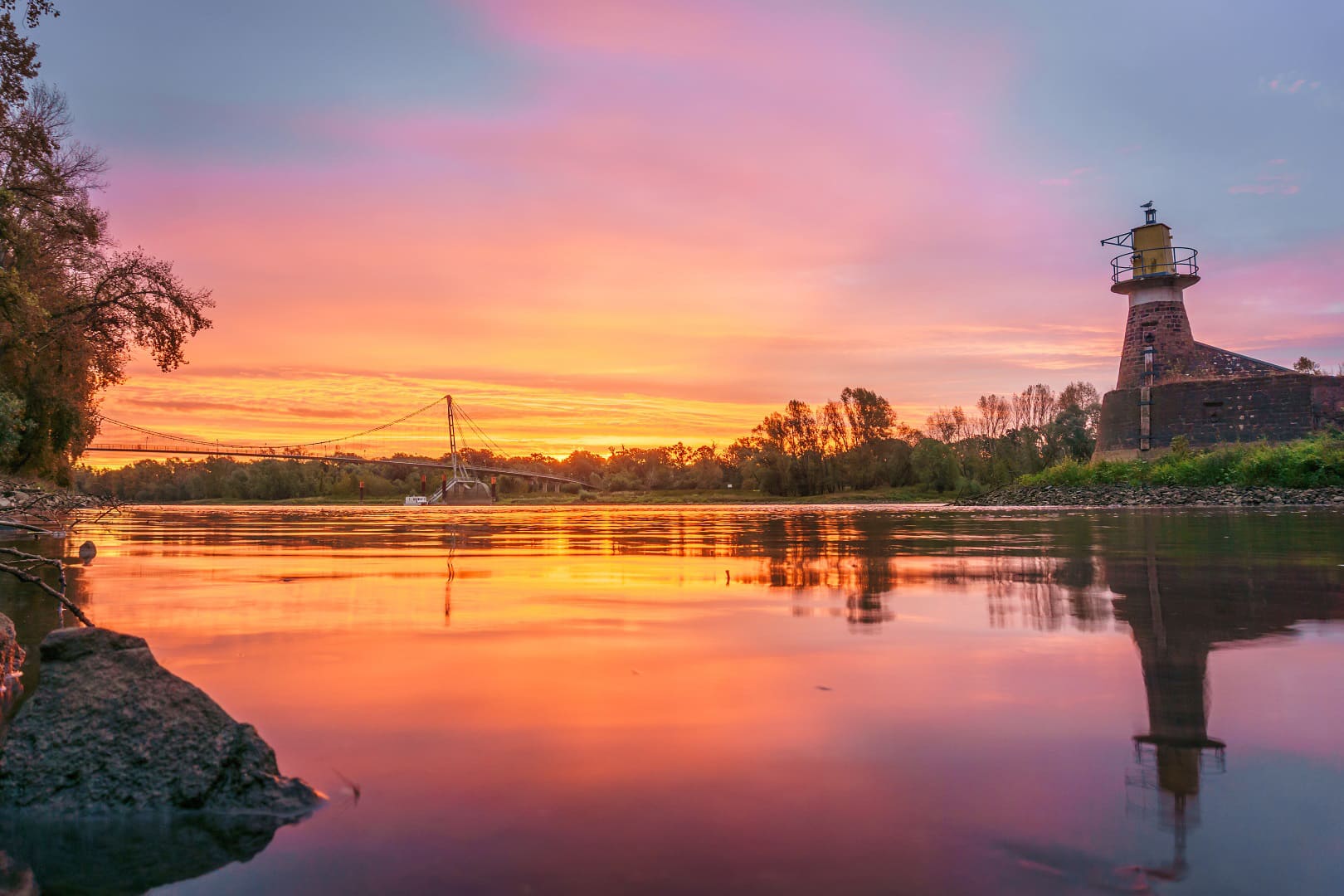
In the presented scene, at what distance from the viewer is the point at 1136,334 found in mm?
52938

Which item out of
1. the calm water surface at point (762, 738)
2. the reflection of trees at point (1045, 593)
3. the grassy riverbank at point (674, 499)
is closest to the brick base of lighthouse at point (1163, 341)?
the grassy riverbank at point (674, 499)

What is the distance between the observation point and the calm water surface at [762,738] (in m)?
2.70

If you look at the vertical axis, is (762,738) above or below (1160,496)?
below

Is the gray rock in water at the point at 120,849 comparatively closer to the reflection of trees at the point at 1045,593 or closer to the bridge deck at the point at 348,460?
the reflection of trees at the point at 1045,593

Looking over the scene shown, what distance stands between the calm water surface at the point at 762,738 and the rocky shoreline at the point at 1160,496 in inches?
1367

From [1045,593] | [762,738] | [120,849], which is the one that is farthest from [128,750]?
[1045,593]

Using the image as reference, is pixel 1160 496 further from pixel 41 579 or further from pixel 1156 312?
pixel 41 579

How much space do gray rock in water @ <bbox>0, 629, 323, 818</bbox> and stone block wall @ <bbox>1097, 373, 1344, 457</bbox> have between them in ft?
181

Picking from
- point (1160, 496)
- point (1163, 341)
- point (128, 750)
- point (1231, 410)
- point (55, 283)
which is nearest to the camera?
point (128, 750)

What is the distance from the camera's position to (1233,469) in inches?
1752

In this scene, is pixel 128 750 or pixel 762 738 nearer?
pixel 128 750

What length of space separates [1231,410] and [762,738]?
179 ft

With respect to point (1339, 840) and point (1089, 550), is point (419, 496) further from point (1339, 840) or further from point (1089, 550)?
point (1339, 840)

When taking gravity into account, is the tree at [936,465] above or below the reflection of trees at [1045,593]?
above
